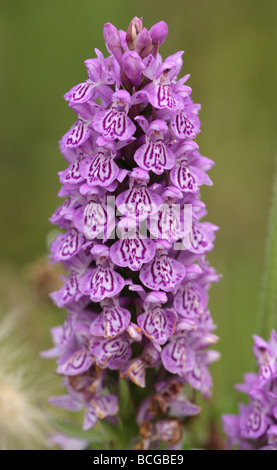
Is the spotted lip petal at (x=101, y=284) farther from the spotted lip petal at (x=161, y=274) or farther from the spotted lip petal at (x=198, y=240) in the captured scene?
the spotted lip petal at (x=198, y=240)

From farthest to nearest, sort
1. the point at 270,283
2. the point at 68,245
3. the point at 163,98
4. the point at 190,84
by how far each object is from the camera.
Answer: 1. the point at 190,84
2. the point at 270,283
3. the point at 68,245
4. the point at 163,98

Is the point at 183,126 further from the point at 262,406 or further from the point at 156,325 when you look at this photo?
the point at 262,406

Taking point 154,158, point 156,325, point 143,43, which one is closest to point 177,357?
point 156,325

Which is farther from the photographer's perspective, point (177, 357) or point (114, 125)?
point (177, 357)

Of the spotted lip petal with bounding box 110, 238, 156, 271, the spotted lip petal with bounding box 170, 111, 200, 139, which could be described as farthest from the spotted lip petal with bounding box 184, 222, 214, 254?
the spotted lip petal with bounding box 170, 111, 200, 139

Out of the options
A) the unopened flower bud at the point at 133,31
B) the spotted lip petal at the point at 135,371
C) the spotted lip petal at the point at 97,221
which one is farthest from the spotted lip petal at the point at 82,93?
the spotted lip petal at the point at 135,371
